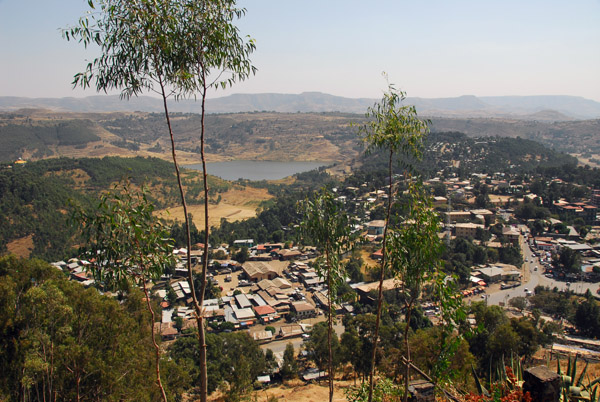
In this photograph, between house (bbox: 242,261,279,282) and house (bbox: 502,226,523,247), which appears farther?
house (bbox: 502,226,523,247)

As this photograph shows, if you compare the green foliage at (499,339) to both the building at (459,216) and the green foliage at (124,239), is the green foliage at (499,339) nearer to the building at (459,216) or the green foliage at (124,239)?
the green foliage at (124,239)

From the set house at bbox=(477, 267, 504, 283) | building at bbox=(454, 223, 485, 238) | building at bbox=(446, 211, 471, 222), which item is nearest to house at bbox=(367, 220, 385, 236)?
building at bbox=(454, 223, 485, 238)

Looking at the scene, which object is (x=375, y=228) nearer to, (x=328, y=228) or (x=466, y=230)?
(x=466, y=230)

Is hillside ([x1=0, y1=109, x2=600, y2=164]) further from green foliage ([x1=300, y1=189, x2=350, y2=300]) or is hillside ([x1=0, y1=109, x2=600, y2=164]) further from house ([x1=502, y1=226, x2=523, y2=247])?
green foliage ([x1=300, y1=189, x2=350, y2=300])

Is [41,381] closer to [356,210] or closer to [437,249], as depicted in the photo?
[437,249]

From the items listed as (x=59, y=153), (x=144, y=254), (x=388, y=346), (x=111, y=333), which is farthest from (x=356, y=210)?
(x=59, y=153)

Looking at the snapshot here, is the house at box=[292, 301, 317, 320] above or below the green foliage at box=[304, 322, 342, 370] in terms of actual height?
below

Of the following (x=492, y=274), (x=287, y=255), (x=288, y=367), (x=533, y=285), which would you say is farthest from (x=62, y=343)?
(x=533, y=285)
